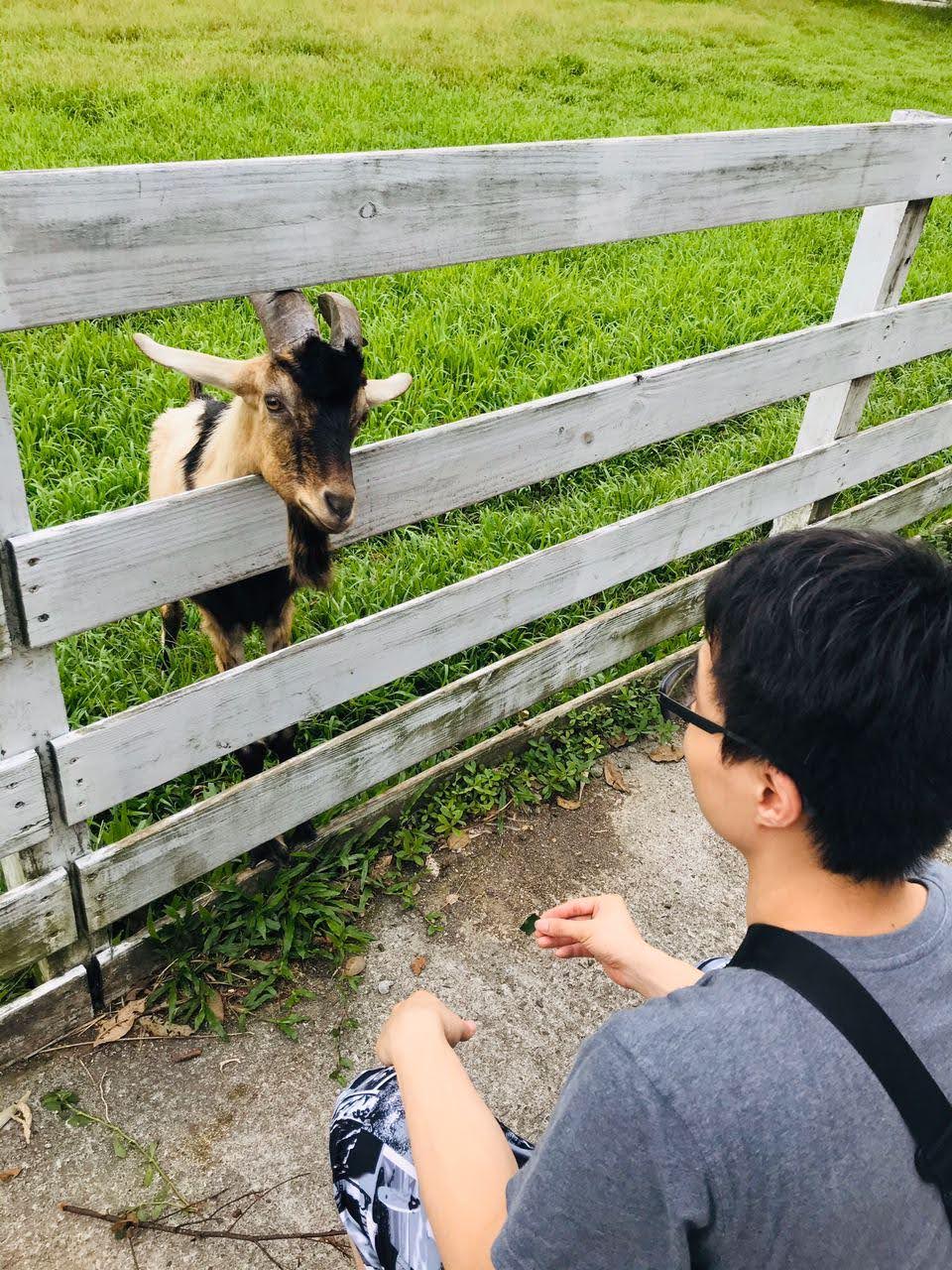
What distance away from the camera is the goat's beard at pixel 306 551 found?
2107 mm

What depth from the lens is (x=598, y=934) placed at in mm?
1644

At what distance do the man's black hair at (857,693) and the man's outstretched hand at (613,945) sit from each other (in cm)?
55

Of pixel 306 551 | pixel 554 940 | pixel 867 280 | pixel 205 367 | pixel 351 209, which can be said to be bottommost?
pixel 554 940

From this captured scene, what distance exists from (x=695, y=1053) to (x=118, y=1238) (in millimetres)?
1591

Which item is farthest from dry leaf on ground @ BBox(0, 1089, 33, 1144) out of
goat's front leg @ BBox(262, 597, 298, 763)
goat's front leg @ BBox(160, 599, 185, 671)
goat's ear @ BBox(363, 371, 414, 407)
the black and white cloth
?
goat's ear @ BBox(363, 371, 414, 407)

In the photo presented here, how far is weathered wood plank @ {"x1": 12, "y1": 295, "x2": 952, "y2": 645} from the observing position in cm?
181

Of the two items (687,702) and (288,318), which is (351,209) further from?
(687,702)

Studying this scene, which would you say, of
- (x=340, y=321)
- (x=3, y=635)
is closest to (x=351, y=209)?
(x=340, y=321)

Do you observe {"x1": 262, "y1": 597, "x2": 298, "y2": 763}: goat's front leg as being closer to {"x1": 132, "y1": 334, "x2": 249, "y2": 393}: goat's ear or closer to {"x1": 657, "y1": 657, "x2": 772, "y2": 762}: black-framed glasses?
{"x1": 132, "y1": 334, "x2": 249, "y2": 393}: goat's ear

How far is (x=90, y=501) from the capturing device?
11.8 feet

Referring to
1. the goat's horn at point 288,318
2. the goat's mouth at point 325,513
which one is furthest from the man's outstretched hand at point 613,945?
the goat's horn at point 288,318

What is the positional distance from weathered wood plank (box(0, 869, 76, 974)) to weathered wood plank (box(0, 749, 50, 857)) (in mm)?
127

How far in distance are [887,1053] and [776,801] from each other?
0.90ft

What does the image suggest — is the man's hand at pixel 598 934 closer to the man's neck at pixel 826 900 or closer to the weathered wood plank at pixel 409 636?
the man's neck at pixel 826 900
